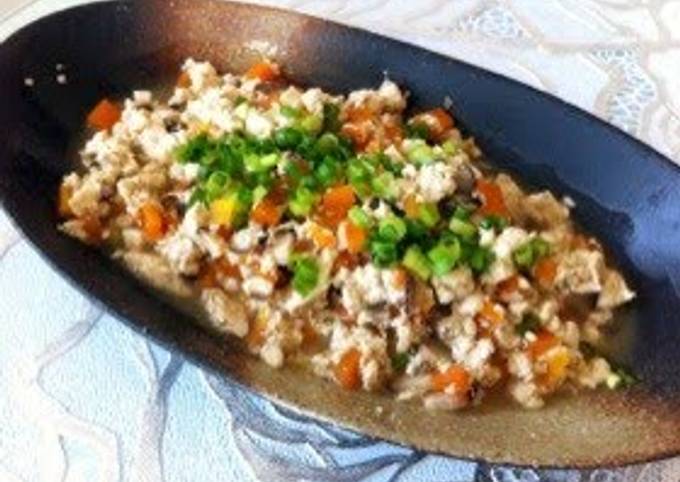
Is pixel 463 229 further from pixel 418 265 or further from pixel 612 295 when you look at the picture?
pixel 612 295

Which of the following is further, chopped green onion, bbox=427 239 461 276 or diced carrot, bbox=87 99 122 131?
diced carrot, bbox=87 99 122 131

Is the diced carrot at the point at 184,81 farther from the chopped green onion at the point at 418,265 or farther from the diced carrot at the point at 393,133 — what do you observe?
the chopped green onion at the point at 418,265

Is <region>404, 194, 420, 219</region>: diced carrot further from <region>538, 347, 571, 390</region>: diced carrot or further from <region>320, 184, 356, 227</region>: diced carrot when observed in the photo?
<region>538, 347, 571, 390</region>: diced carrot

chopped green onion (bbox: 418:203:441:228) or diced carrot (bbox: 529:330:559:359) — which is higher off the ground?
chopped green onion (bbox: 418:203:441:228)

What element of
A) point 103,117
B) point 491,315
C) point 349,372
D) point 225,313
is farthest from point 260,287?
point 103,117

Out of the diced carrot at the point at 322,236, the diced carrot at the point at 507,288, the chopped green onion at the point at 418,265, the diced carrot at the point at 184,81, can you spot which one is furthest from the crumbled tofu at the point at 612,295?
the diced carrot at the point at 184,81

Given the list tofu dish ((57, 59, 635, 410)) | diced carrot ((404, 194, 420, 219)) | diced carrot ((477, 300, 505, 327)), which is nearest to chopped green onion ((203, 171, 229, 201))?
tofu dish ((57, 59, 635, 410))
